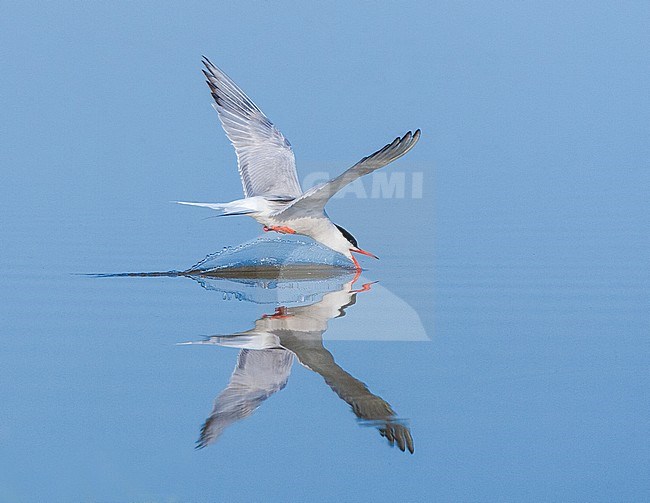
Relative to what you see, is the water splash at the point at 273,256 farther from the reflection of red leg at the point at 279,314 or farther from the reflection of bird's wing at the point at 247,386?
the reflection of bird's wing at the point at 247,386

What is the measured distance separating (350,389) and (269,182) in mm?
2507

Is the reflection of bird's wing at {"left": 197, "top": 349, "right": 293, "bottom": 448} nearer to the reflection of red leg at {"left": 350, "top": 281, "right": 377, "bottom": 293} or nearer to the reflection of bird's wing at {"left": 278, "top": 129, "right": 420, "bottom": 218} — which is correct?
the reflection of bird's wing at {"left": 278, "top": 129, "right": 420, "bottom": 218}

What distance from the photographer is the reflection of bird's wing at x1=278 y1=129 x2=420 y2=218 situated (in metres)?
4.58

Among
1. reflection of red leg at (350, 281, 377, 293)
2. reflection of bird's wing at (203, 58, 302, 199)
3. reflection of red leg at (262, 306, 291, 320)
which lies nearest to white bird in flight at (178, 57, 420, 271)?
reflection of bird's wing at (203, 58, 302, 199)

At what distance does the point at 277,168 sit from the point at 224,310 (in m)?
1.31

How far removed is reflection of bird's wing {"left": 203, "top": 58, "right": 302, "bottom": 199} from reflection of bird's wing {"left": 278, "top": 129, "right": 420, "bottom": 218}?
1.80ft

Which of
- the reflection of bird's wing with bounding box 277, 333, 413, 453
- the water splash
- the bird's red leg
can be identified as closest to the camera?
the reflection of bird's wing with bounding box 277, 333, 413, 453

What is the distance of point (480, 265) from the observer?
6.61 meters

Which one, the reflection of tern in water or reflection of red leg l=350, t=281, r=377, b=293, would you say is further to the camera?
reflection of red leg l=350, t=281, r=377, b=293

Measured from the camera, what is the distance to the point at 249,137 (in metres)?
6.79

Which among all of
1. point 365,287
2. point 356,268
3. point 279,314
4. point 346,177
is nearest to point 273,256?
point 356,268

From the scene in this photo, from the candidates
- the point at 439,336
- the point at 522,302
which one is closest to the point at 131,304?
the point at 439,336

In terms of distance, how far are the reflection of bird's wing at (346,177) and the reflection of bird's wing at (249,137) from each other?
0.55 metres

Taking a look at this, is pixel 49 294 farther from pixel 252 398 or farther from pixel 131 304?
pixel 252 398
